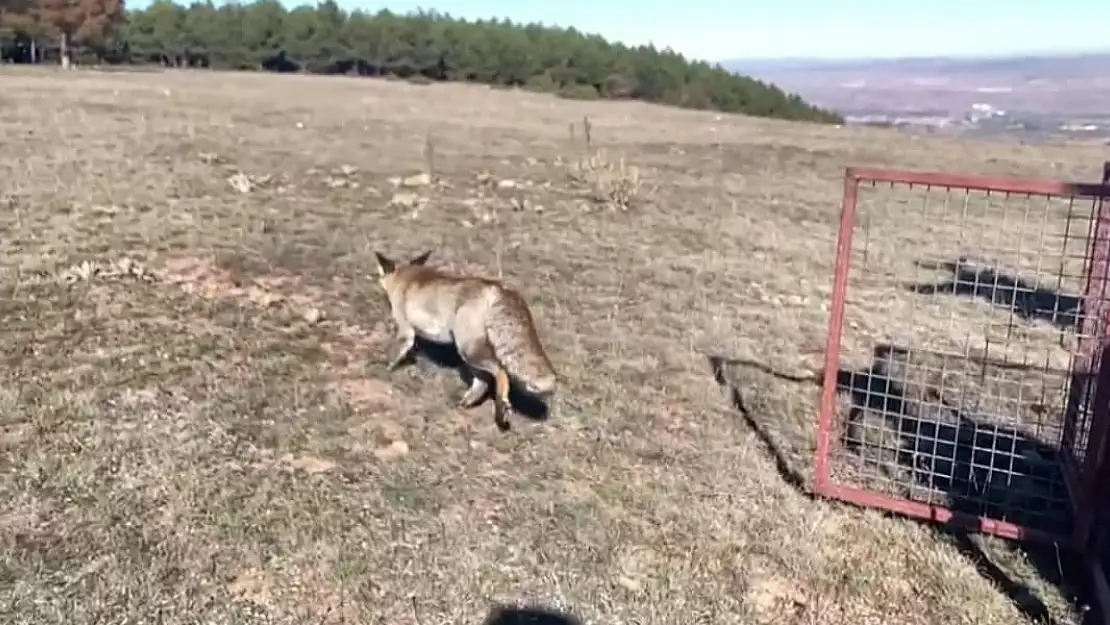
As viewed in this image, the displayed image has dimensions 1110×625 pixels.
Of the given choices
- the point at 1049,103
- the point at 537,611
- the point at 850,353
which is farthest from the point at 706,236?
the point at 1049,103

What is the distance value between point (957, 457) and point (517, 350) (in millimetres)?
2665

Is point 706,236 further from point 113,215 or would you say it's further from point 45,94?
point 45,94

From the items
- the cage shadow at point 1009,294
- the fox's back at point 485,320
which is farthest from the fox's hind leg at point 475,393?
the cage shadow at point 1009,294

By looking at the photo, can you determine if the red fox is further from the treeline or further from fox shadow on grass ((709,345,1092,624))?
the treeline

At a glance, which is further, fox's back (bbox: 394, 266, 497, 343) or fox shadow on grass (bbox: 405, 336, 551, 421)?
fox shadow on grass (bbox: 405, 336, 551, 421)

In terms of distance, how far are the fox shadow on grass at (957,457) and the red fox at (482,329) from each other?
57.8 inches

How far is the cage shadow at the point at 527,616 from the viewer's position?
411 centimetres

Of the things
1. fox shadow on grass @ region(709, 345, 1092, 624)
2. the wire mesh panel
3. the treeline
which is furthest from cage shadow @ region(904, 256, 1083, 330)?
the treeline

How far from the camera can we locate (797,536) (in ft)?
16.2

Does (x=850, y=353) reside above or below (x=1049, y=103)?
below

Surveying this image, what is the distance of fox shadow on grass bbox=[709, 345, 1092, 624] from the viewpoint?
4816 millimetres

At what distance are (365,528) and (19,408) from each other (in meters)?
1.95

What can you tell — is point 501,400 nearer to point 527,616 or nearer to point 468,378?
point 468,378

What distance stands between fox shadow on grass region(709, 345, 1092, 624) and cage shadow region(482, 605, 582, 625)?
176 centimetres
